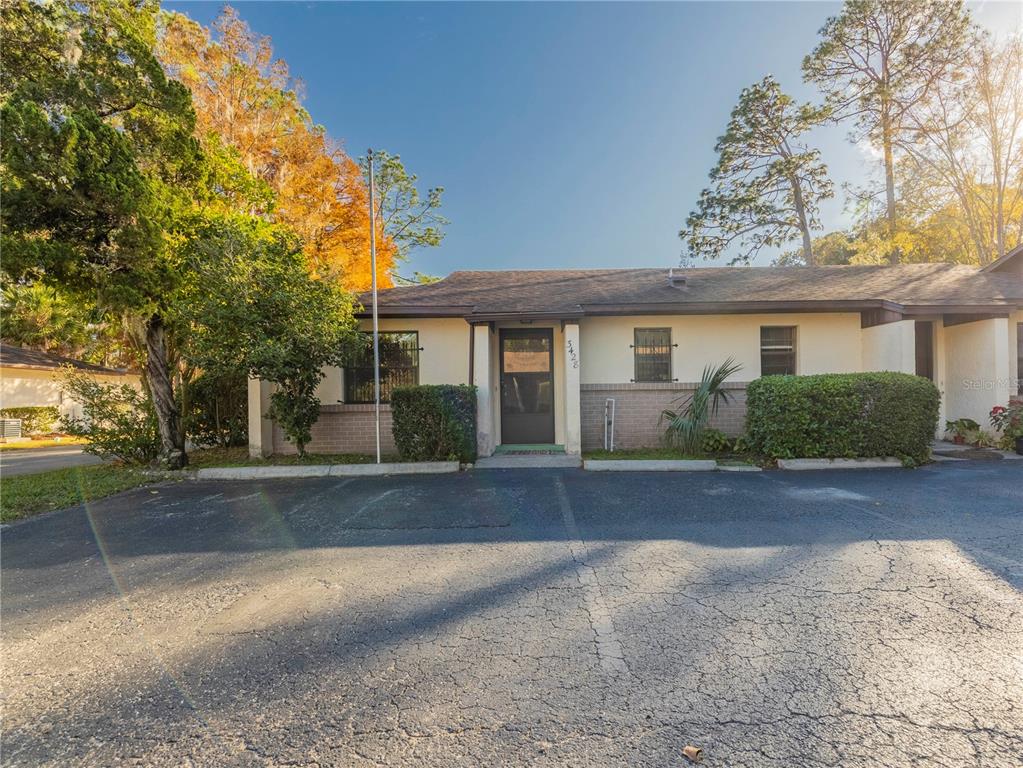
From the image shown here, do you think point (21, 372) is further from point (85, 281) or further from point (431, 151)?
point (431, 151)

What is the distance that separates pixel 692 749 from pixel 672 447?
7375 mm

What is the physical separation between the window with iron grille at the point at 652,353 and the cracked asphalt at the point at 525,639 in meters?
4.84

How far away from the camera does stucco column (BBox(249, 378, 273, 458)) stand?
8742 millimetres

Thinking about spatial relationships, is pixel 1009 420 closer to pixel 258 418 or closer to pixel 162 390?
pixel 258 418

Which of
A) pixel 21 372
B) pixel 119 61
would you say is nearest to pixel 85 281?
pixel 119 61

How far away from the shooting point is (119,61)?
7586 millimetres

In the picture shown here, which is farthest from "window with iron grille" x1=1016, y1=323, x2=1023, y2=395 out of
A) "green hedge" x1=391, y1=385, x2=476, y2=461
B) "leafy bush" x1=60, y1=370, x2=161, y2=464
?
"leafy bush" x1=60, y1=370, x2=161, y2=464

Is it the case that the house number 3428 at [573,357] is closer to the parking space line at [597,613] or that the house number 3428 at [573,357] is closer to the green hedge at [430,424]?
the green hedge at [430,424]

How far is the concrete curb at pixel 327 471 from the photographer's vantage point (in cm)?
745

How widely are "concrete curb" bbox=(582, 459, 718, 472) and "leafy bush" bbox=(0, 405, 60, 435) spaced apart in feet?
70.8

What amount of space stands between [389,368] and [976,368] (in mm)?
11884

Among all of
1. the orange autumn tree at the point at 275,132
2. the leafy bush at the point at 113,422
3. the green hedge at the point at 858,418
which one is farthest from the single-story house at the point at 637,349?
the orange autumn tree at the point at 275,132

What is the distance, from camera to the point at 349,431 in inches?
355

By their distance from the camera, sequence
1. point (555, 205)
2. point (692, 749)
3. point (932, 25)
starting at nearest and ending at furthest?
1. point (692, 749)
2. point (932, 25)
3. point (555, 205)
